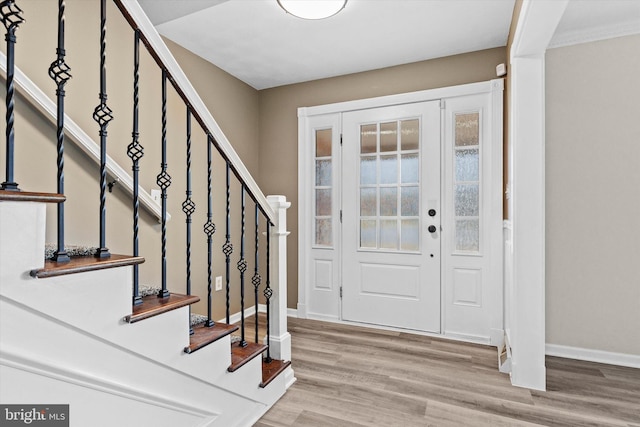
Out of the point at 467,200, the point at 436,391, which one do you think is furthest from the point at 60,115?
the point at 467,200

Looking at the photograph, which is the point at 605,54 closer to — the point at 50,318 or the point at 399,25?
the point at 399,25

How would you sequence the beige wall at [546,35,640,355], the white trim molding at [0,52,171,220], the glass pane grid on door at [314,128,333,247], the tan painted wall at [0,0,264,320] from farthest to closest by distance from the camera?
the glass pane grid on door at [314,128,333,247] → the beige wall at [546,35,640,355] → the tan painted wall at [0,0,264,320] → the white trim molding at [0,52,171,220]

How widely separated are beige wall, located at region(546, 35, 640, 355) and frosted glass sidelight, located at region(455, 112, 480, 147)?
51cm

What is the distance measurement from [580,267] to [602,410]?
104 centimetres

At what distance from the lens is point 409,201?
10.5 ft

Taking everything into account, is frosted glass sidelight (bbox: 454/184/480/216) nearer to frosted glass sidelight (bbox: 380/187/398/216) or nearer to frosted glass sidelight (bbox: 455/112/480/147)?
frosted glass sidelight (bbox: 455/112/480/147)

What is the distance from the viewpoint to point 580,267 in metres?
2.60

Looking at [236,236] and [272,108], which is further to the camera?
[272,108]

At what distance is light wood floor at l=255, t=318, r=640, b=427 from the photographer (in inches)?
72.6

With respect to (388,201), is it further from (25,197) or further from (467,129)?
(25,197)

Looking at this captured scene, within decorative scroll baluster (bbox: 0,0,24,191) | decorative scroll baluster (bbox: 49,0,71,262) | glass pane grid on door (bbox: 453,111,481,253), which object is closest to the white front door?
glass pane grid on door (bbox: 453,111,481,253)

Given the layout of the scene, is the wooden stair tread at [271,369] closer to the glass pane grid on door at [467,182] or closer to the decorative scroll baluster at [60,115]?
the decorative scroll baluster at [60,115]

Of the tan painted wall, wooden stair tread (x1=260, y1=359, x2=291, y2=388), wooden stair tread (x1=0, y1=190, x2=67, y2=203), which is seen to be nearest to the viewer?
wooden stair tread (x1=0, y1=190, x2=67, y2=203)

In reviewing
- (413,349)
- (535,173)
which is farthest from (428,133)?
(413,349)
